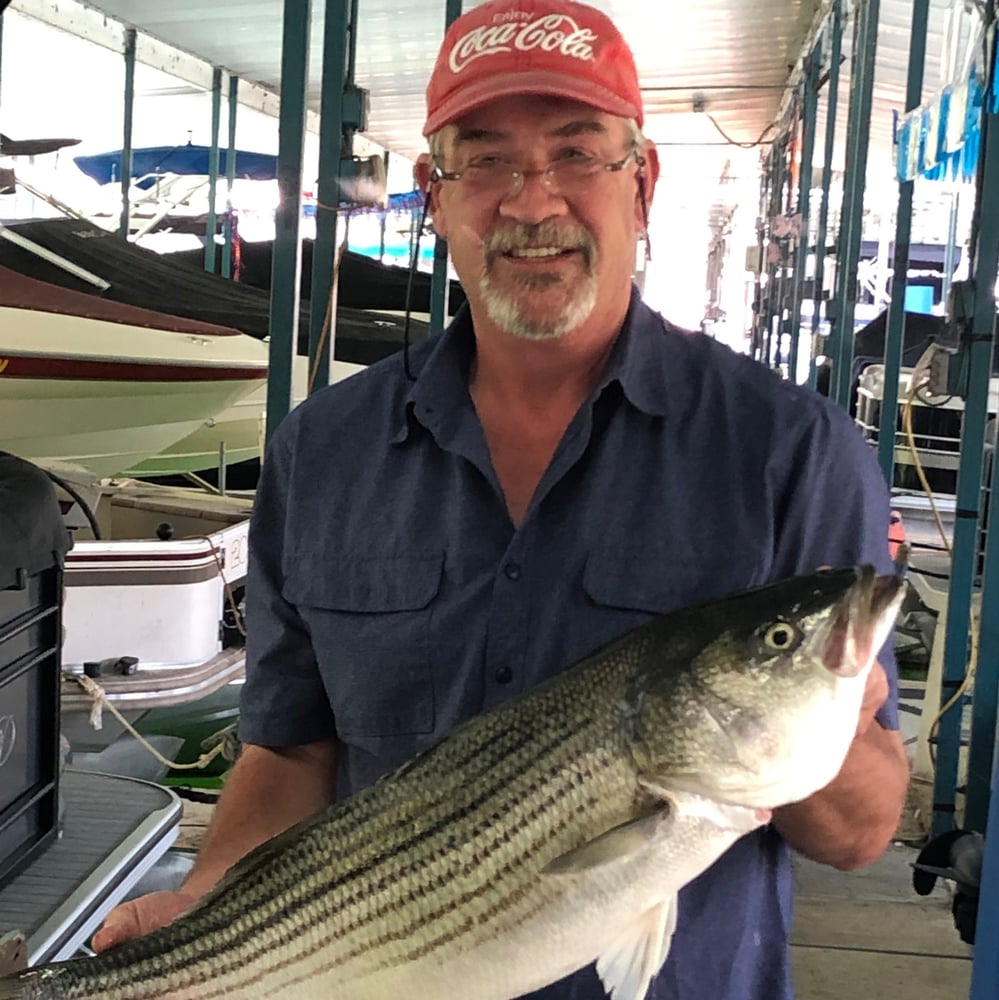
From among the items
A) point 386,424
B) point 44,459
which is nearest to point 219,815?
point 386,424

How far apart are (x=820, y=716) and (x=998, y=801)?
3.09 ft

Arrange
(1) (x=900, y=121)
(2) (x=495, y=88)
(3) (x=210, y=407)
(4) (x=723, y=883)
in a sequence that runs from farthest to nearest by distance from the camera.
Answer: (3) (x=210, y=407) < (1) (x=900, y=121) < (2) (x=495, y=88) < (4) (x=723, y=883)

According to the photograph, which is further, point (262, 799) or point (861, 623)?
point (262, 799)

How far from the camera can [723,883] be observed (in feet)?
5.19

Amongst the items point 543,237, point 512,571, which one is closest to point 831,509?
point 512,571

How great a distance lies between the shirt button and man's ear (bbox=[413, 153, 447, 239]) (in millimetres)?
568

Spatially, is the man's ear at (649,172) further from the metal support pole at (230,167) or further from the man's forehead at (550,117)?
the metal support pole at (230,167)

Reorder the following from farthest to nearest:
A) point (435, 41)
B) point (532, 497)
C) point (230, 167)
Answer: point (230, 167) → point (435, 41) → point (532, 497)

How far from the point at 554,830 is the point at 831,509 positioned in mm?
600

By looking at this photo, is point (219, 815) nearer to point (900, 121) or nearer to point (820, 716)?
point (820, 716)

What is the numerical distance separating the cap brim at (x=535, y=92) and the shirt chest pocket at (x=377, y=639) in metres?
0.67

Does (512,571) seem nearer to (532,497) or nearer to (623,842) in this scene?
(532,497)

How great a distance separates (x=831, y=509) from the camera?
157 centimetres

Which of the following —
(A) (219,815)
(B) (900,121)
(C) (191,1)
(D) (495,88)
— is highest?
(C) (191,1)
